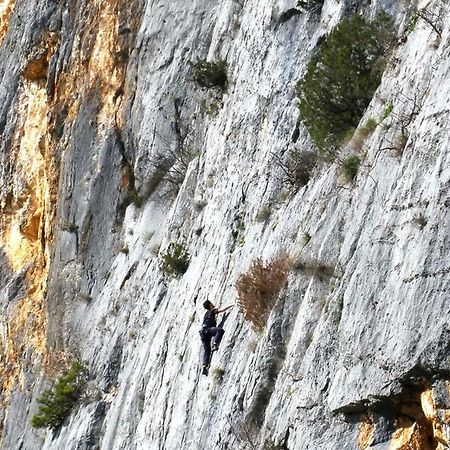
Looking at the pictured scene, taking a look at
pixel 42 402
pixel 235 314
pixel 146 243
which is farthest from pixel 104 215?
pixel 235 314

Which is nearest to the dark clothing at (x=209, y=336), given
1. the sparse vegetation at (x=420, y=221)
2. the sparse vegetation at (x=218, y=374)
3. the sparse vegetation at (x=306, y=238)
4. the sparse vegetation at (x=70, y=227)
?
the sparse vegetation at (x=218, y=374)

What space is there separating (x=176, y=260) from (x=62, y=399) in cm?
483

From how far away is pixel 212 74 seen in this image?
18469mm

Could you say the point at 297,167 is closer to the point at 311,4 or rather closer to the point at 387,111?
the point at 387,111

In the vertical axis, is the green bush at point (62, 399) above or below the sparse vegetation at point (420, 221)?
below

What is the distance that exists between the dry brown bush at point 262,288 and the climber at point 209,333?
77 cm

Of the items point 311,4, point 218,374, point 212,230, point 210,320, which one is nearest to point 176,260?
point 212,230

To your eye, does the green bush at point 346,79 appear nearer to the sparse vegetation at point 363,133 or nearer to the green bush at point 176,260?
the sparse vegetation at point 363,133

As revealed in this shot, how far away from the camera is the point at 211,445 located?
11688mm

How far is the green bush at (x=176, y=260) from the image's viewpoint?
54.5 feet

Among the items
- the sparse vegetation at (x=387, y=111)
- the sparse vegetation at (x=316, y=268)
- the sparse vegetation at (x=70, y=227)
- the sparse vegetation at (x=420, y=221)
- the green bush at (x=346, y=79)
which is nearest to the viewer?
the sparse vegetation at (x=420, y=221)

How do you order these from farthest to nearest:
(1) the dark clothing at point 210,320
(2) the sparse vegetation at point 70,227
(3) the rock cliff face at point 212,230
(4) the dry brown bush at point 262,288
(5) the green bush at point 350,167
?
(2) the sparse vegetation at point 70,227 < (1) the dark clothing at point 210,320 < (4) the dry brown bush at point 262,288 < (5) the green bush at point 350,167 < (3) the rock cliff face at point 212,230

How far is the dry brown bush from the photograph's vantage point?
11781 mm

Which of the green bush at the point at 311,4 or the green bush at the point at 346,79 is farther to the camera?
the green bush at the point at 311,4
